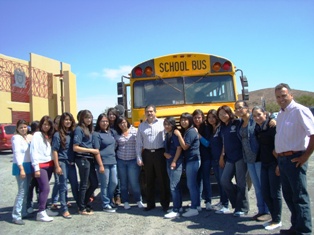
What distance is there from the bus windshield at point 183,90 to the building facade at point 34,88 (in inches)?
721

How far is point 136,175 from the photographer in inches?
235

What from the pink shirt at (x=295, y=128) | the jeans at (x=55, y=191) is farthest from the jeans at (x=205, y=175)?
the jeans at (x=55, y=191)

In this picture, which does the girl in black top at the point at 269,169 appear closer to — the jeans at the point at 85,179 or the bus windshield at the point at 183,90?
the bus windshield at the point at 183,90

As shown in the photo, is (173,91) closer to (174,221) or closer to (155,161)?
(155,161)

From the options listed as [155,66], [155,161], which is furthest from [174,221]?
[155,66]

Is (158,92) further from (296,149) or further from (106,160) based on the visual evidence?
(296,149)

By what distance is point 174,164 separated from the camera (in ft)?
17.6

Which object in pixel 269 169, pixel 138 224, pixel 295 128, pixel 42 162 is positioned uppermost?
pixel 295 128

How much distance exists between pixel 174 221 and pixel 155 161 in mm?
1094

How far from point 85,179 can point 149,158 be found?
1.18 m

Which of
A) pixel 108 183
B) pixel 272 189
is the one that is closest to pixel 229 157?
pixel 272 189

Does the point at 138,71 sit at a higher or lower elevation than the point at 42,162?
higher

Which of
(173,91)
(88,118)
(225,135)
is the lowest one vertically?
(225,135)

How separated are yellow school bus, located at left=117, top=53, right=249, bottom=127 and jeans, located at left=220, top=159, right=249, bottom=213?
2.37m
